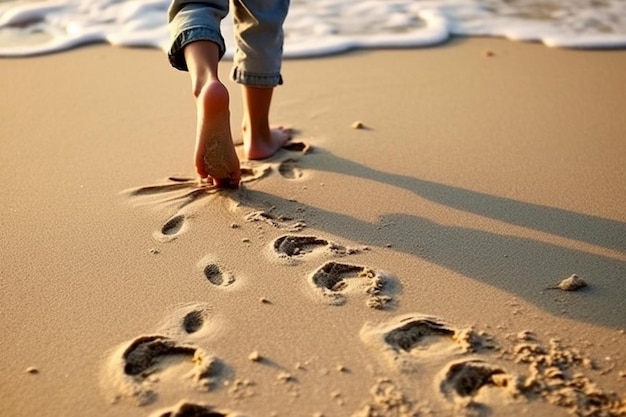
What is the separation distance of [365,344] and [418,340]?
0.11 metres

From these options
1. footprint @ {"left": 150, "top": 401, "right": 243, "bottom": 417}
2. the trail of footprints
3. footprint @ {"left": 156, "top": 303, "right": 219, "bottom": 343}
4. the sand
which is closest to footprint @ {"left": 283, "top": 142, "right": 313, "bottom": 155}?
the sand

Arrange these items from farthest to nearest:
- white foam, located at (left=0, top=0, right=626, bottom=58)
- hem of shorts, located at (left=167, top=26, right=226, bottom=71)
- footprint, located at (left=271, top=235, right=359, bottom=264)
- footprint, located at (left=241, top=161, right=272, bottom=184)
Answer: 1. white foam, located at (left=0, top=0, right=626, bottom=58)
2. footprint, located at (left=241, top=161, right=272, bottom=184)
3. hem of shorts, located at (left=167, top=26, right=226, bottom=71)
4. footprint, located at (left=271, top=235, right=359, bottom=264)

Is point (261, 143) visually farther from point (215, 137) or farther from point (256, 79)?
point (215, 137)

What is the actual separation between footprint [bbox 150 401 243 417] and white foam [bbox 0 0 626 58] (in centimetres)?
214

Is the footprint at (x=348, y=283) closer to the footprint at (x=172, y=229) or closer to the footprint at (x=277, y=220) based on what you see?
the footprint at (x=277, y=220)

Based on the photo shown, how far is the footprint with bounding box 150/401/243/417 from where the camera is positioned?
4.51 feet

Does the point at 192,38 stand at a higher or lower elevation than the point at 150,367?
higher

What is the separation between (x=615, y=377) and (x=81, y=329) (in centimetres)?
105

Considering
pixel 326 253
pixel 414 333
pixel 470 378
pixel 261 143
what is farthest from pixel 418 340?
pixel 261 143

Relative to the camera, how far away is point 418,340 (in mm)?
1579

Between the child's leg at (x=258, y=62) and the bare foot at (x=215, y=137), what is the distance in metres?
0.28

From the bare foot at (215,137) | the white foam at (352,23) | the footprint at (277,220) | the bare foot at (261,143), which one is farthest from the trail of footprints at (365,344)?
the white foam at (352,23)

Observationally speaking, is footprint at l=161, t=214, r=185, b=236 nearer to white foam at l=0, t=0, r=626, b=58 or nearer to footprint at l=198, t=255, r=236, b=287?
footprint at l=198, t=255, r=236, b=287

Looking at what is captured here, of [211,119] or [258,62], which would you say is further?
[258,62]
